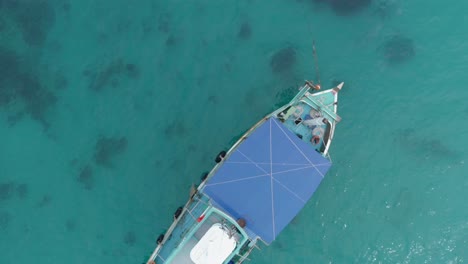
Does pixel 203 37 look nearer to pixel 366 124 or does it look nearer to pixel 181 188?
pixel 181 188

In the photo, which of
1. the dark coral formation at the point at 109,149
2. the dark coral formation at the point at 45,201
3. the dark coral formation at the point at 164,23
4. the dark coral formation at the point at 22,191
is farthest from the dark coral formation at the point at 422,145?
the dark coral formation at the point at 22,191

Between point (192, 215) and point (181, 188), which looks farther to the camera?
point (181, 188)

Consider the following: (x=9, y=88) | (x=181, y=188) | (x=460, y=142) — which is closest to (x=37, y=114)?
(x=9, y=88)

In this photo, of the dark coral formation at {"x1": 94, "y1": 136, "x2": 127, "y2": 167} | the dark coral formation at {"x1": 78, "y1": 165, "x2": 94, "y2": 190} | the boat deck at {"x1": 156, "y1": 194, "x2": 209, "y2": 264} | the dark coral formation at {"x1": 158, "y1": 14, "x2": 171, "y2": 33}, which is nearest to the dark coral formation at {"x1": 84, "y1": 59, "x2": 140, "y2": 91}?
the dark coral formation at {"x1": 158, "y1": 14, "x2": 171, "y2": 33}

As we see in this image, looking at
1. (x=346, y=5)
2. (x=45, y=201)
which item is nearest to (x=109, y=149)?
(x=45, y=201)

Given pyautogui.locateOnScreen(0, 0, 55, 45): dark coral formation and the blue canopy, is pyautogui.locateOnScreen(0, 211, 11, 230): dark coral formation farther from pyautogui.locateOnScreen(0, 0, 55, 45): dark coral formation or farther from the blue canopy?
the blue canopy
